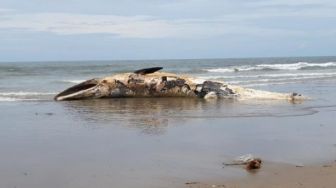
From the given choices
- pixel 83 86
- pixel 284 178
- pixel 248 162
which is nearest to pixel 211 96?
pixel 83 86

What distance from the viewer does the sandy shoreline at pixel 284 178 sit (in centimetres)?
569

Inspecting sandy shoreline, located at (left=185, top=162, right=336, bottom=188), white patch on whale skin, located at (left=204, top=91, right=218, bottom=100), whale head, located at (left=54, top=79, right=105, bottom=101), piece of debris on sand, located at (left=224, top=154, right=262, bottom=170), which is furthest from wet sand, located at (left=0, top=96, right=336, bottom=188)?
whale head, located at (left=54, top=79, right=105, bottom=101)

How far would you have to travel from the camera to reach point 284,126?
9.98m

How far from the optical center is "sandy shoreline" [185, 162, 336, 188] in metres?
5.69

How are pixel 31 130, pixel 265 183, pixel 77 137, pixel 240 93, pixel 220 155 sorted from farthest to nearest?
pixel 240 93 < pixel 31 130 < pixel 77 137 < pixel 220 155 < pixel 265 183

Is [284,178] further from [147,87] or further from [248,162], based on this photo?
[147,87]

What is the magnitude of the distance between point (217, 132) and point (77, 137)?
7.74ft

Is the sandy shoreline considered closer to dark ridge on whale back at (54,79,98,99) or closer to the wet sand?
the wet sand

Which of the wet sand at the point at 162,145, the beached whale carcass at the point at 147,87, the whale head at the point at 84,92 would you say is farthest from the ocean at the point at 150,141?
the beached whale carcass at the point at 147,87

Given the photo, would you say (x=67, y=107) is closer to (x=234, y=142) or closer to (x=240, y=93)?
(x=240, y=93)

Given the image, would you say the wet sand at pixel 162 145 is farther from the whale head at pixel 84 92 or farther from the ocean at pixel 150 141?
the whale head at pixel 84 92

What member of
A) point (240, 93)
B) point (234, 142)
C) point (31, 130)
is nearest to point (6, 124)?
point (31, 130)

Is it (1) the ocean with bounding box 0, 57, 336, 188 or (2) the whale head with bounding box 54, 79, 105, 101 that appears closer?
(1) the ocean with bounding box 0, 57, 336, 188

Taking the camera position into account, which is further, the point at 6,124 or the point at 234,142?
the point at 6,124
